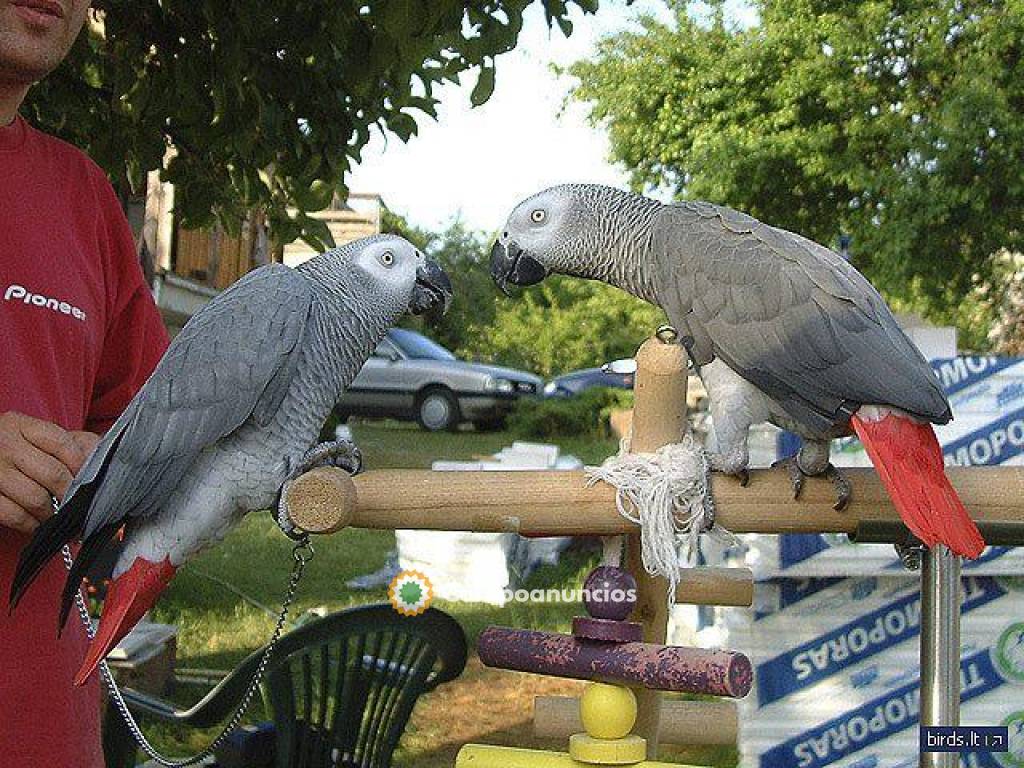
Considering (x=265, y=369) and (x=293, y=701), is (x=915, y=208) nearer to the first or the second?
(x=293, y=701)

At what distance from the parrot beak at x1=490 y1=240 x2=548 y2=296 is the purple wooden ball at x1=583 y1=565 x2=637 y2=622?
42 centimetres

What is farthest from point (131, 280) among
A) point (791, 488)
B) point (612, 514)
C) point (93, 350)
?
point (791, 488)

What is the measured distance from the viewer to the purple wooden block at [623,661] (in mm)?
981

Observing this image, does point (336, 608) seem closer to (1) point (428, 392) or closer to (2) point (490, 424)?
(1) point (428, 392)

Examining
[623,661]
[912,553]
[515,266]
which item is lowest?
[623,661]

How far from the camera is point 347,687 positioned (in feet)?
6.22

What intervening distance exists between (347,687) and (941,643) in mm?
1052

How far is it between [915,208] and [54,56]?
25.1 ft

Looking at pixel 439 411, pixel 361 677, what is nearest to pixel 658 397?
pixel 361 677

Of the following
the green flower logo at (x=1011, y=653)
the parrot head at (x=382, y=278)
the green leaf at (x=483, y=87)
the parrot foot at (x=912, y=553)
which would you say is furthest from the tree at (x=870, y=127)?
the parrot head at (x=382, y=278)

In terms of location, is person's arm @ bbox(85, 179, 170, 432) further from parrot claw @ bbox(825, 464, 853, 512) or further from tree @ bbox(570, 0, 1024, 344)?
tree @ bbox(570, 0, 1024, 344)

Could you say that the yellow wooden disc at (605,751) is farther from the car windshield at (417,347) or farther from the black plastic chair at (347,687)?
the car windshield at (417,347)

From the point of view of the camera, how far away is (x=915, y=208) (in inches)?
311

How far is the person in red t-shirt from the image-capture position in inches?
41.3
